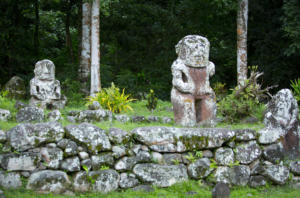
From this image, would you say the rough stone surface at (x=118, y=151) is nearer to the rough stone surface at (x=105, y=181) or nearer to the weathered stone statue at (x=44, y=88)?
the rough stone surface at (x=105, y=181)

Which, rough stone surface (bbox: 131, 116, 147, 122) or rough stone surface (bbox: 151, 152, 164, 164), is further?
rough stone surface (bbox: 131, 116, 147, 122)

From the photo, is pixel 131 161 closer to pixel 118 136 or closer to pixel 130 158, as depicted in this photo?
pixel 130 158

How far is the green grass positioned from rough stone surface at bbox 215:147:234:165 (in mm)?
511

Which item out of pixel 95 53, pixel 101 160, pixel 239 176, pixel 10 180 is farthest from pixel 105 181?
pixel 95 53

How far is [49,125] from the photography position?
5.80 meters

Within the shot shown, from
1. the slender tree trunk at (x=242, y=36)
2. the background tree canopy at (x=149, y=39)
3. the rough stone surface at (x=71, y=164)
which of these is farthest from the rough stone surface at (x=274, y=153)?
the background tree canopy at (x=149, y=39)

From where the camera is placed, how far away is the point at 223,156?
258 inches

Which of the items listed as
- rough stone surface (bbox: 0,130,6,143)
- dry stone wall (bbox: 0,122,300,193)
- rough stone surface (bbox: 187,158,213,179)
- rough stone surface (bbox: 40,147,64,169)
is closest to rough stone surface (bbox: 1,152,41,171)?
dry stone wall (bbox: 0,122,300,193)

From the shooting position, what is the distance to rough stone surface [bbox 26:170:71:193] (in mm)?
5426

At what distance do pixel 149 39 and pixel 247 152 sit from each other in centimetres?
1147

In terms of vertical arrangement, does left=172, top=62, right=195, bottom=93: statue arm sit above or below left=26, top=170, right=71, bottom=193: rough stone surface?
above

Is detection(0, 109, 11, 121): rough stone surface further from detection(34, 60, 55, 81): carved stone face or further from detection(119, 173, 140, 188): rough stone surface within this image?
detection(119, 173, 140, 188): rough stone surface

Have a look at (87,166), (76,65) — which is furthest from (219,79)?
(87,166)

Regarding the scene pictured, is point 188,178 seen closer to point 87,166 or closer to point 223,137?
point 223,137
